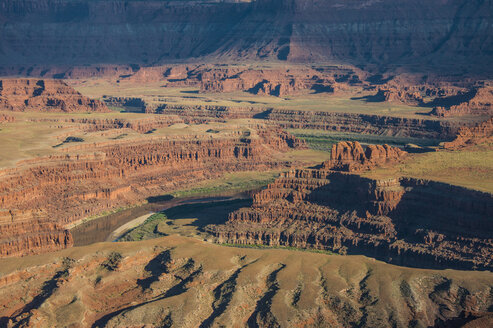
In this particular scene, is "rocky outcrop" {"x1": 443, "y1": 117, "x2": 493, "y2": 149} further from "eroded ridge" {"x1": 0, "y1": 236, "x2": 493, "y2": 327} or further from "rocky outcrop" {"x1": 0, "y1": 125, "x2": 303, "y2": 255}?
"eroded ridge" {"x1": 0, "y1": 236, "x2": 493, "y2": 327}

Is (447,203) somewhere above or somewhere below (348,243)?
above

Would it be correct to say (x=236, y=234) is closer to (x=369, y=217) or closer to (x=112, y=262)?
(x=369, y=217)

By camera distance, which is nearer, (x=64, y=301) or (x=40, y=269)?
(x=64, y=301)

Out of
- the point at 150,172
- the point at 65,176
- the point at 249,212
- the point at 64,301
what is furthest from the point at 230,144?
the point at 64,301

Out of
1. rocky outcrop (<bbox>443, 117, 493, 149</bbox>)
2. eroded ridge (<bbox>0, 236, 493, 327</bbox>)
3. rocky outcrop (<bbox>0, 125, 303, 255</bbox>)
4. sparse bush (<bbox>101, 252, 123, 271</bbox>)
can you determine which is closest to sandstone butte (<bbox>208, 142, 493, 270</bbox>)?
eroded ridge (<bbox>0, 236, 493, 327</bbox>)

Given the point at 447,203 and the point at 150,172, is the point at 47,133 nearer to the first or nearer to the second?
the point at 150,172
